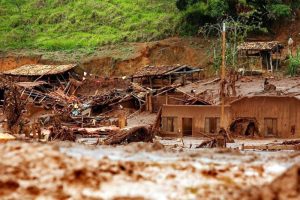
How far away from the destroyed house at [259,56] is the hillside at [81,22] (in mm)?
11107

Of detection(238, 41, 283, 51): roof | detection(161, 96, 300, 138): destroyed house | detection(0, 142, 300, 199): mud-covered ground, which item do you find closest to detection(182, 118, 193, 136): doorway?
detection(161, 96, 300, 138): destroyed house

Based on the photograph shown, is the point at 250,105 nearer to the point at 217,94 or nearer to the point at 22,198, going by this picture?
the point at 217,94

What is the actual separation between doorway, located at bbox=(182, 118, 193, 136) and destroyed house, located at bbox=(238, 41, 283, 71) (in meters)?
19.5

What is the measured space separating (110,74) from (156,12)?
13.3 metres

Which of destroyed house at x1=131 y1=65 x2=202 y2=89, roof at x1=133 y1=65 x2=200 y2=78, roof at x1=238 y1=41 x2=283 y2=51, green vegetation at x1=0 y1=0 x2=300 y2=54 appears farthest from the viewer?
green vegetation at x1=0 y1=0 x2=300 y2=54

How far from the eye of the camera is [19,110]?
27672 millimetres

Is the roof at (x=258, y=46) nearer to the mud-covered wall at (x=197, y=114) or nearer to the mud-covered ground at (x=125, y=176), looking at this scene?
the mud-covered wall at (x=197, y=114)

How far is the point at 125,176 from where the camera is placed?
622cm

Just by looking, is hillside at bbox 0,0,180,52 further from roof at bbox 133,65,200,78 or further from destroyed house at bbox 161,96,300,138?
destroyed house at bbox 161,96,300,138

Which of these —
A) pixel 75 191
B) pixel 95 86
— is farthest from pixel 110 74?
pixel 75 191

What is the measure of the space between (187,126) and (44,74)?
72.4 feet

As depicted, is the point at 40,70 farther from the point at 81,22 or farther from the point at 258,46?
the point at 258,46

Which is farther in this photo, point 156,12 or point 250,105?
point 156,12

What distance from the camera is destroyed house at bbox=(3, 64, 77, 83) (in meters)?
50.7
